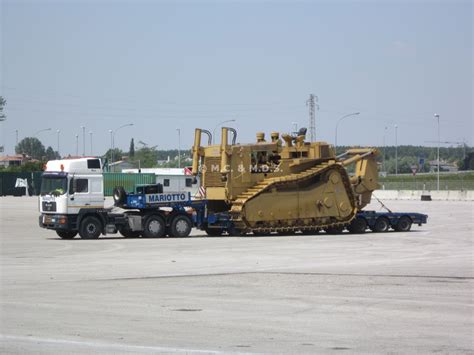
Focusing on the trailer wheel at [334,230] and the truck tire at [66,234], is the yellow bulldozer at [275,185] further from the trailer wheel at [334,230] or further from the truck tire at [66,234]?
the truck tire at [66,234]

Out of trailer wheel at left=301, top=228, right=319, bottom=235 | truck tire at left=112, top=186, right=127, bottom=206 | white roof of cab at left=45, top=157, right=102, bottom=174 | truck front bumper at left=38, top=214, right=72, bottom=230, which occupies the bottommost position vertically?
trailer wheel at left=301, top=228, right=319, bottom=235

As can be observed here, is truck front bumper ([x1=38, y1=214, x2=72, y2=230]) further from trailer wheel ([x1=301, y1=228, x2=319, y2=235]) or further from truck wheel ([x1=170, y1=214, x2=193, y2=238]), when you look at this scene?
trailer wheel ([x1=301, y1=228, x2=319, y2=235])

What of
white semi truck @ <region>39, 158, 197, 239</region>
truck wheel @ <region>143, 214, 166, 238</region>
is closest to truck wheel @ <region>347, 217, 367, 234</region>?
white semi truck @ <region>39, 158, 197, 239</region>

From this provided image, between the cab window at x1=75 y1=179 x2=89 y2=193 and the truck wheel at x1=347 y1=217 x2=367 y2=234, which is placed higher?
the cab window at x1=75 y1=179 x2=89 y2=193

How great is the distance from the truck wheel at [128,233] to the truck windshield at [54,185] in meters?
2.85

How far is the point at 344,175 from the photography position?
121ft

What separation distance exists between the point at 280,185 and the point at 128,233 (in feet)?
21.5

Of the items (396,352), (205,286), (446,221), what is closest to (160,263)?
(205,286)

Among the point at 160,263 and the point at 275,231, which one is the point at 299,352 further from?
the point at 275,231

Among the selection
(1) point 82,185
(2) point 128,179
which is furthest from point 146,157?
(1) point 82,185

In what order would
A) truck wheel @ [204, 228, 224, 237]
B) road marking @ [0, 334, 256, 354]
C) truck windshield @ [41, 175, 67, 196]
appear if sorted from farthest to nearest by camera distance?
truck wheel @ [204, 228, 224, 237] → truck windshield @ [41, 175, 67, 196] → road marking @ [0, 334, 256, 354]

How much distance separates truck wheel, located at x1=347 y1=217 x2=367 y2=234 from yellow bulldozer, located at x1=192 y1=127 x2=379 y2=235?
0.84ft

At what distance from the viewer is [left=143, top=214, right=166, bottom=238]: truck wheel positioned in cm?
3403

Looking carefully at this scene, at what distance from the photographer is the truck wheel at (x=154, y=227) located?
34031 mm
